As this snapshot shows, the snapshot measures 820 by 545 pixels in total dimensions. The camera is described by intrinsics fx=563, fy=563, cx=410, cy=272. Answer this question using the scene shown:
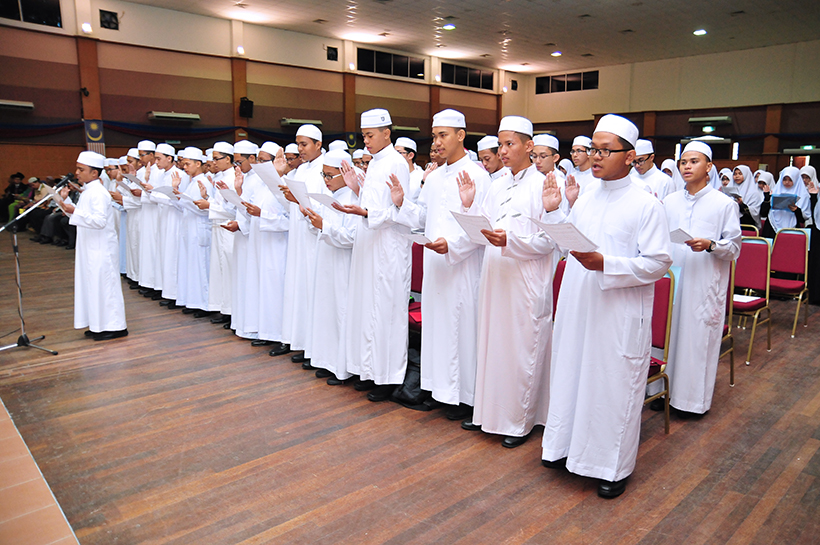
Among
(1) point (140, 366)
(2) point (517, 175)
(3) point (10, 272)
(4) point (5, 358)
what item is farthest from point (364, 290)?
(3) point (10, 272)

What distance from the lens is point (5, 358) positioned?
4953mm

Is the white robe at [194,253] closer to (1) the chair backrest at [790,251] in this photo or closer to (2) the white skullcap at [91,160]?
(2) the white skullcap at [91,160]

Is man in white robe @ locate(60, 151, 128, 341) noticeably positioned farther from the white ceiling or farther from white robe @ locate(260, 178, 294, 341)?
the white ceiling

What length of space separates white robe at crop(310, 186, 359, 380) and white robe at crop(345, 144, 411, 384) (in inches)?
10.5

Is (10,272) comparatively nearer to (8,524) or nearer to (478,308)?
(8,524)

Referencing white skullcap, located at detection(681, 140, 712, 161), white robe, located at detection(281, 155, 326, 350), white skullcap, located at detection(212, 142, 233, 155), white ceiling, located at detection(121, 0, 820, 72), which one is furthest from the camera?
white ceiling, located at detection(121, 0, 820, 72)

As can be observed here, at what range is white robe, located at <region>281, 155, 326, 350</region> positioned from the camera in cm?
477

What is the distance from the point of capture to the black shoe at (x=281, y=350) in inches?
198

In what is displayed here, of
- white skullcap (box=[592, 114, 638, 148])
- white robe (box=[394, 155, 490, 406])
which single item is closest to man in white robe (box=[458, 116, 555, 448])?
white robe (box=[394, 155, 490, 406])

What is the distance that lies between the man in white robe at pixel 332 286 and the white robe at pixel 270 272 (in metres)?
0.86

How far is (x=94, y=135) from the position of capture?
13086 mm

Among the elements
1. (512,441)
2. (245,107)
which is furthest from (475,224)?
(245,107)

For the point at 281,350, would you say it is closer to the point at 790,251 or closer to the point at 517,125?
the point at 517,125

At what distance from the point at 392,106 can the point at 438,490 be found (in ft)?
54.4
